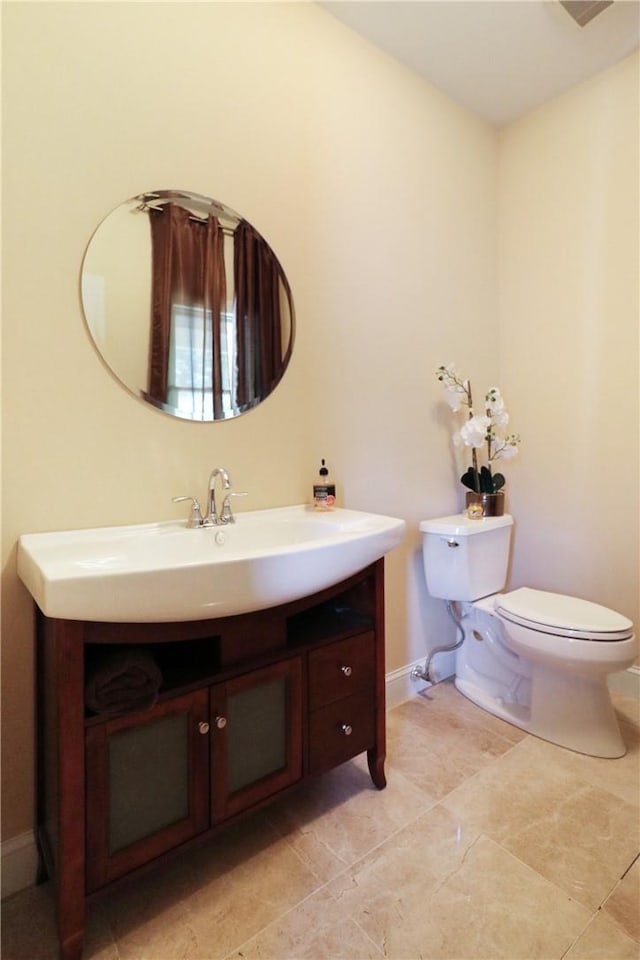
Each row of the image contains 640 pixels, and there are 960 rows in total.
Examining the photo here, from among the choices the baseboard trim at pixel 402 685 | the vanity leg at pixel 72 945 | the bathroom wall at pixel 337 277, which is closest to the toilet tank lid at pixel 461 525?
the bathroom wall at pixel 337 277

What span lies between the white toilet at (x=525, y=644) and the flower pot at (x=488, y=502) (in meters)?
0.05

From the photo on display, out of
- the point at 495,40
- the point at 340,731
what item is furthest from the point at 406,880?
the point at 495,40

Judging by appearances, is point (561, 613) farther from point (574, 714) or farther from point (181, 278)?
point (181, 278)

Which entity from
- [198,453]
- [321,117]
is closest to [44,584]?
[198,453]

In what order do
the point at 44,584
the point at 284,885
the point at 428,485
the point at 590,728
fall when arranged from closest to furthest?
1. the point at 44,584
2. the point at 284,885
3. the point at 590,728
4. the point at 428,485

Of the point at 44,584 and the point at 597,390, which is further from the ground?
the point at 597,390

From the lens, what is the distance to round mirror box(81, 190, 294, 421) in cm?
122

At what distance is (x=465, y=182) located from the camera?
6.98 ft

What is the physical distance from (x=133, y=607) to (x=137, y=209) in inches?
41.8

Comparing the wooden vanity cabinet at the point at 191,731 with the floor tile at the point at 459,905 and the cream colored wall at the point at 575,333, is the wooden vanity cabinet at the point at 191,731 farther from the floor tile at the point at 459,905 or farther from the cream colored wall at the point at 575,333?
the cream colored wall at the point at 575,333

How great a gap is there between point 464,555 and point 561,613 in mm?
386

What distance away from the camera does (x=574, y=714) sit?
1.63m

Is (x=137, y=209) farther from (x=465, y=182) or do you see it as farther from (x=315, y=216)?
(x=465, y=182)

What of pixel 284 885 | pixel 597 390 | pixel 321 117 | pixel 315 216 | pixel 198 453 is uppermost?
pixel 321 117
